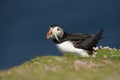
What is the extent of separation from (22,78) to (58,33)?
13290 mm

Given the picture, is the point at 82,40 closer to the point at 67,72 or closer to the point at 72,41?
the point at 72,41

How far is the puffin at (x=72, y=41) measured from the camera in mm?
31172

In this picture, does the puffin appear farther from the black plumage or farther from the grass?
the grass

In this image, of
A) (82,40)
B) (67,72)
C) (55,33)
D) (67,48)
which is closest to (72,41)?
(67,48)

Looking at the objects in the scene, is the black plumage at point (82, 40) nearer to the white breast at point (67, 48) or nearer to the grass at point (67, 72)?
the white breast at point (67, 48)

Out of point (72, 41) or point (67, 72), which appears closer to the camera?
point (67, 72)

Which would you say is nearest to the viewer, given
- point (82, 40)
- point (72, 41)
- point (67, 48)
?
point (67, 48)

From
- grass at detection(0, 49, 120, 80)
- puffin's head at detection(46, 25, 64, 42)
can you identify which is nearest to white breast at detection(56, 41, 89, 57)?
puffin's head at detection(46, 25, 64, 42)

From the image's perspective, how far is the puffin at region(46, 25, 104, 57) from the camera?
3117cm

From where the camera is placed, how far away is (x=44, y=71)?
20.2 meters

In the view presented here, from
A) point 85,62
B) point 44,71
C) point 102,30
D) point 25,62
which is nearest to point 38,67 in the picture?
point 44,71

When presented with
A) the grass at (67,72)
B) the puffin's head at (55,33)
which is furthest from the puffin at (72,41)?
the grass at (67,72)

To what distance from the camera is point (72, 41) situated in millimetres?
31422

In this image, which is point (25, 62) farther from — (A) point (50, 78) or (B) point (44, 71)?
(A) point (50, 78)
